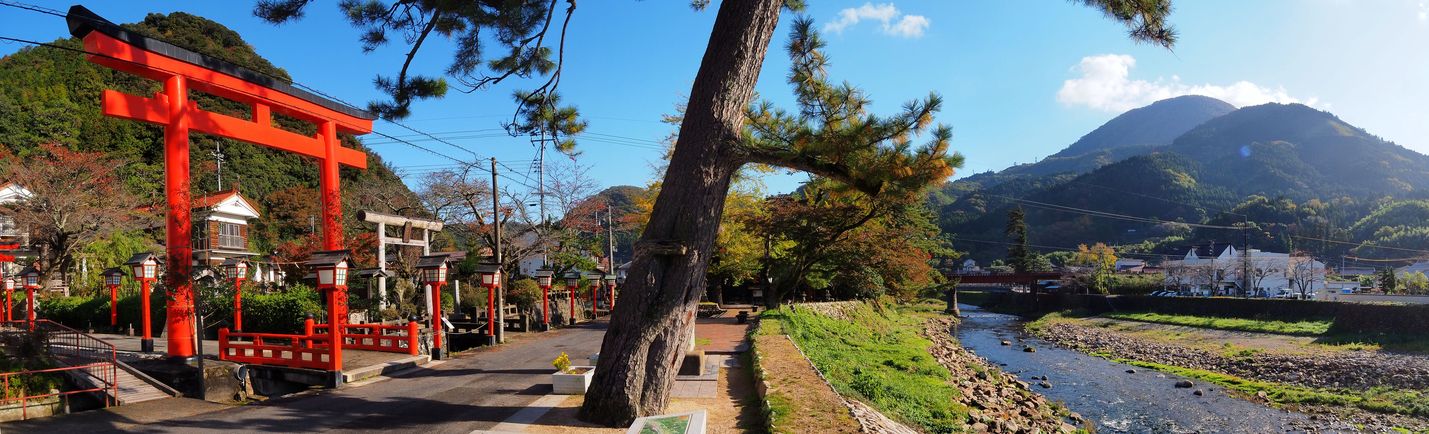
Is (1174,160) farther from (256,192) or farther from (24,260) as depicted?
(24,260)

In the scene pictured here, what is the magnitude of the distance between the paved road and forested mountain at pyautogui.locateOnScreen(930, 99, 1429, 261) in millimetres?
79707

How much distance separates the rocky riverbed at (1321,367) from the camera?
603 inches

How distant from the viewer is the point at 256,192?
125 ft

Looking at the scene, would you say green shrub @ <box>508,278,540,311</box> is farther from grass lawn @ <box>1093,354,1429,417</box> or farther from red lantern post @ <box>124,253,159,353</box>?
grass lawn @ <box>1093,354,1429,417</box>

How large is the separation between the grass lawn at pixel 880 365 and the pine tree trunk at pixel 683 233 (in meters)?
4.00

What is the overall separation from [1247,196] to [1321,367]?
408 feet

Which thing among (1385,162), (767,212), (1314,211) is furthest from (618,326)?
(1385,162)

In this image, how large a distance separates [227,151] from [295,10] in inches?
1494

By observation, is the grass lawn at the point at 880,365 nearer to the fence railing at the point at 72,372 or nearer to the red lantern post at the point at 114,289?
the fence railing at the point at 72,372

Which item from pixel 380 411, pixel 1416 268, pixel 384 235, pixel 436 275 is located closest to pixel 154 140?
pixel 384 235

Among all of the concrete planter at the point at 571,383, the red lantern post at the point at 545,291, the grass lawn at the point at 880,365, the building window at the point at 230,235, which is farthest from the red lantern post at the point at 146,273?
the building window at the point at 230,235

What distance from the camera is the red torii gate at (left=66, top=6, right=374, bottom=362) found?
1170cm

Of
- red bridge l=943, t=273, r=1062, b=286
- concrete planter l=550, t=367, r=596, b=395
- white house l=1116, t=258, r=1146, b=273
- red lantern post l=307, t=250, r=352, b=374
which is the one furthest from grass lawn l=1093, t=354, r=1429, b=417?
white house l=1116, t=258, r=1146, b=273

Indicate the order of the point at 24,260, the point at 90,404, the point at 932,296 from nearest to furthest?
1. the point at 90,404
2. the point at 24,260
3. the point at 932,296
